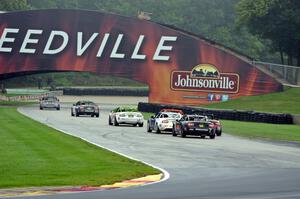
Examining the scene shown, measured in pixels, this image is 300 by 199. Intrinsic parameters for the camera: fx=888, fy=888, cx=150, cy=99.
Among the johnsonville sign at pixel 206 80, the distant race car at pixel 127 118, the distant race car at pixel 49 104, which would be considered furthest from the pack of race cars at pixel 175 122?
the johnsonville sign at pixel 206 80

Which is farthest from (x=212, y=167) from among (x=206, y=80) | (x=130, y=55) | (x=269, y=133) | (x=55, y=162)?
(x=130, y=55)

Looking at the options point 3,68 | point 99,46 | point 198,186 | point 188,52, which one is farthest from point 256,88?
point 198,186

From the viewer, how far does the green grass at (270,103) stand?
76.1 metres

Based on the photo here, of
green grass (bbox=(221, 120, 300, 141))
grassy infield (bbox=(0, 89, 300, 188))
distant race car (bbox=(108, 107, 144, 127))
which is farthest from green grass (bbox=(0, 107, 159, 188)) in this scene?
distant race car (bbox=(108, 107, 144, 127))

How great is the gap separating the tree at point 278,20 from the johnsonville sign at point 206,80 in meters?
16.5

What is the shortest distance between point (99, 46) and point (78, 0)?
97.7 metres

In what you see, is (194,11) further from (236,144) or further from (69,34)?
(236,144)

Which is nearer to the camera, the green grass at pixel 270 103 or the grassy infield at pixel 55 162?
the grassy infield at pixel 55 162

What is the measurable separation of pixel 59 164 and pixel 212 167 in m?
4.13

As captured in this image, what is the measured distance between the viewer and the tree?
100375 mm

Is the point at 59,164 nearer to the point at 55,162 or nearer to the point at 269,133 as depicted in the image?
the point at 55,162

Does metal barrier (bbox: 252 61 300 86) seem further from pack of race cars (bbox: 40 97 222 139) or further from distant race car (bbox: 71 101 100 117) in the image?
pack of race cars (bbox: 40 97 222 139)

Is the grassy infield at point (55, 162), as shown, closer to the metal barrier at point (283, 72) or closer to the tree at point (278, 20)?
the metal barrier at point (283, 72)

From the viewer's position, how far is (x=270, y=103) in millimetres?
79688
